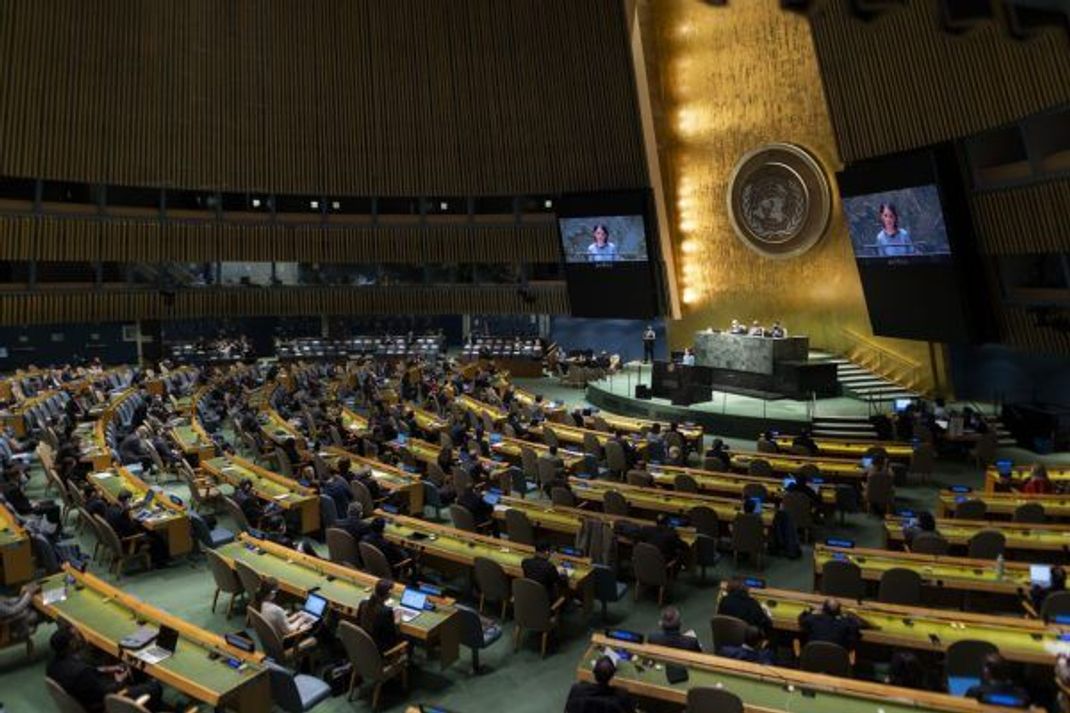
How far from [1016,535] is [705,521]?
11.5ft

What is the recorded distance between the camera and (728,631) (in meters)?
6.54

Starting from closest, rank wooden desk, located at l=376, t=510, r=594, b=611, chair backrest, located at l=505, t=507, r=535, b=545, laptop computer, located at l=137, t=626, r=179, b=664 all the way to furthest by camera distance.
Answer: laptop computer, located at l=137, t=626, r=179, b=664 → wooden desk, located at l=376, t=510, r=594, b=611 → chair backrest, located at l=505, t=507, r=535, b=545

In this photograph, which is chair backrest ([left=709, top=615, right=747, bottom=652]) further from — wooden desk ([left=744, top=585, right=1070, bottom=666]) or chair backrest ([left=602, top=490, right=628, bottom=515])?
chair backrest ([left=602, top=490, right=628, bottom=515])

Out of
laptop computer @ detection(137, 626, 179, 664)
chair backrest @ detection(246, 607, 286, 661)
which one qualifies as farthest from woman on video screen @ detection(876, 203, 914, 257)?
laptop computer @ detection(137, 626, 179, 664)

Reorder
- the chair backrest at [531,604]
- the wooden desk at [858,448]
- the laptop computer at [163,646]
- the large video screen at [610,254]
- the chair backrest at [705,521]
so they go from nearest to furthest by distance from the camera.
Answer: the laptop computer at [163,646] → the chair backrest at [531,604] → the chair backrest at [705,521] → the wooden desk at [858,448] → the large video screen at [610,254]

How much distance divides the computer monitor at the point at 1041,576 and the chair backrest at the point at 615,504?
4.85m

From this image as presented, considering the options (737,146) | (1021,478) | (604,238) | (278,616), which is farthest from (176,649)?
A: (604,238)

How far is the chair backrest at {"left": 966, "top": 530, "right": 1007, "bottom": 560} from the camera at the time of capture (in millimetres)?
8500

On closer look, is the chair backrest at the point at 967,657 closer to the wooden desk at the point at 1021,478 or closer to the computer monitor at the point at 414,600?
the computer monitor at the point at 414,600

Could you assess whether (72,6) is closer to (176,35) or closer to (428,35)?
(176,35)

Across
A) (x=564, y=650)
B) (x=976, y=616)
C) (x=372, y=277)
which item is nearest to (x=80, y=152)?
(x=372, y=277)

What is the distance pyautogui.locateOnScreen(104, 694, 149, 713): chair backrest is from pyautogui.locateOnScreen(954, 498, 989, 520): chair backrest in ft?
31.1

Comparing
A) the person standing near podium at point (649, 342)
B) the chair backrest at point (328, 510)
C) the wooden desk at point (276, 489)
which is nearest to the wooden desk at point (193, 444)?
the wooden desk at point (276, 489)

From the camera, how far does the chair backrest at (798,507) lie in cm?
1047
